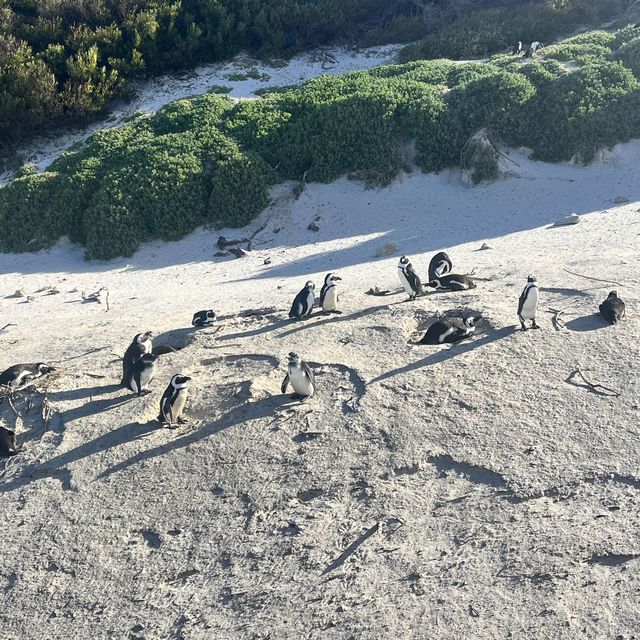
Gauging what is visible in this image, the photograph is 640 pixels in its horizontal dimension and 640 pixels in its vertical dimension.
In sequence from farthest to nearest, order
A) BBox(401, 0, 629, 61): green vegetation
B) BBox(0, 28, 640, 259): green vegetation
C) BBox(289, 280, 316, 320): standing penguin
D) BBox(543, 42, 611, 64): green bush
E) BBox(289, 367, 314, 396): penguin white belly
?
BBox(401, 0, 629, 61): green vegetation, BBox(543, 42, 611, 64): green bush, BBox(0, 28, 640, 259): green vegetation, BBox(289, 280, 316, 320): standing penguin, BBox(289, 367, 314, 396): penguin white belly

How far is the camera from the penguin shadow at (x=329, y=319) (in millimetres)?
8609

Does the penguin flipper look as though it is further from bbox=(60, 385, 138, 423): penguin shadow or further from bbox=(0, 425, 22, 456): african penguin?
bbox=(0, 425, 22, 456): african penguin

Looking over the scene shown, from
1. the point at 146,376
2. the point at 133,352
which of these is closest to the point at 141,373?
the point at 146,376

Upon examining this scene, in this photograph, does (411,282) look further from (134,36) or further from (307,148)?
(134,36)

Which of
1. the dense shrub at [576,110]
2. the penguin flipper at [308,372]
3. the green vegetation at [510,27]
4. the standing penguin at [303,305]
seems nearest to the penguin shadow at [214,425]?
the penguin flipper at [308,372]

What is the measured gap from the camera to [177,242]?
1446 cm

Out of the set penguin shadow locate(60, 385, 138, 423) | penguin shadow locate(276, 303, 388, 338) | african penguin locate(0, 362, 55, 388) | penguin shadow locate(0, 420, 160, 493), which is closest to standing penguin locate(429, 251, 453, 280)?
penguin shadow locate(276, 303, 388, 338)

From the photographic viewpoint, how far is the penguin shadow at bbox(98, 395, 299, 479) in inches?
253

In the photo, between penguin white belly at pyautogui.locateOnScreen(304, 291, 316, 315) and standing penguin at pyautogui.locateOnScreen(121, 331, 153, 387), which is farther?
penguin white belly at pyautogui.locateOnScreen(304, 291, 316, 315)

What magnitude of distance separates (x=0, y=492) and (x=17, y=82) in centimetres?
1481

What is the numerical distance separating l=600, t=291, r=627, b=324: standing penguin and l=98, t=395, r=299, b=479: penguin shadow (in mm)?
3573

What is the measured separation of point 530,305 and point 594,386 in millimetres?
1408

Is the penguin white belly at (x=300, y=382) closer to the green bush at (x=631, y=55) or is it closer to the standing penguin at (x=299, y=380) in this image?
the standing penguin at (x=299, y=380)

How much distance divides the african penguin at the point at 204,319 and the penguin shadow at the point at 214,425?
2.20 metres
